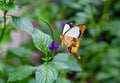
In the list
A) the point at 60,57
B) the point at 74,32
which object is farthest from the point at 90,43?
the point at 74,32

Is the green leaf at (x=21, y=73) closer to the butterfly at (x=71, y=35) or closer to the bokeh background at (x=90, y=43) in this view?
the butterfly at (x=71, y=35)

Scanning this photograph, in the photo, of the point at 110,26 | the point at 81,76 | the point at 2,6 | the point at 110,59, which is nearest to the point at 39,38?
the point at 2,6

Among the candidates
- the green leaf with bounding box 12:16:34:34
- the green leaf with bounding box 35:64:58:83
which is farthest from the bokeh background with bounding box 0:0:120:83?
the green leaf with bounding box 35:64:58:83

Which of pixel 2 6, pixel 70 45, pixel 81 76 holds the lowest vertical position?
pixel 81 76

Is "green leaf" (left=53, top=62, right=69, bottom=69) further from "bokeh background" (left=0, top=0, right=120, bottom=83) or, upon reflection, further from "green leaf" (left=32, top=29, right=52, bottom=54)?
"bokeh background" (left=0, top=0, right=120, bottom=83)

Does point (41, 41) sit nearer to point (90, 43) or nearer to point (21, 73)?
point (21, 73)

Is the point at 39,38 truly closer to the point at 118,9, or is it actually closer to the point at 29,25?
the point at 29,25
